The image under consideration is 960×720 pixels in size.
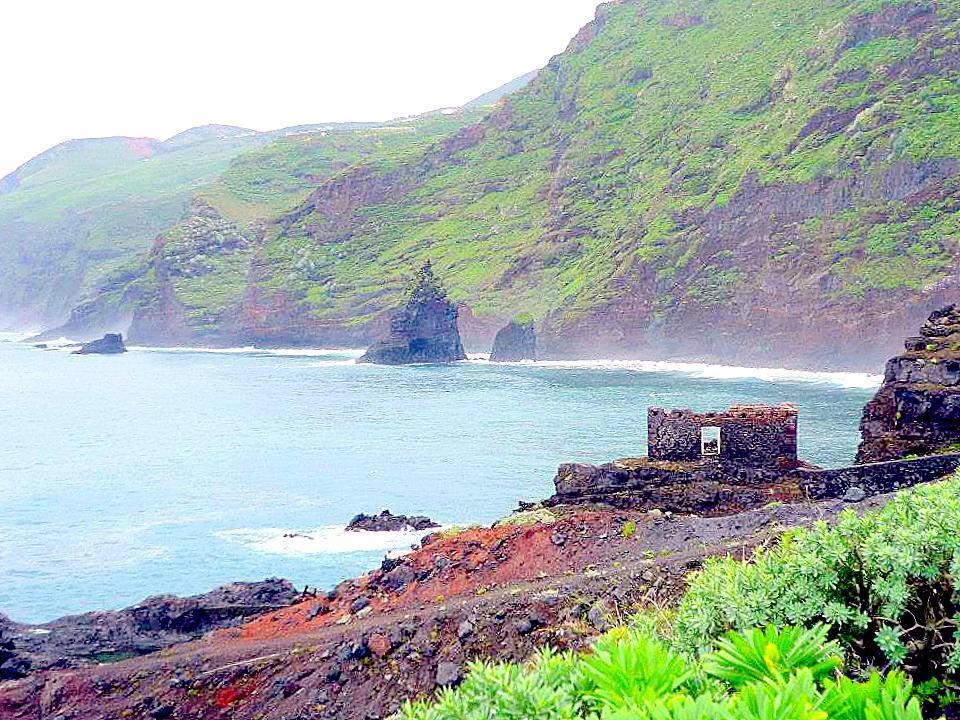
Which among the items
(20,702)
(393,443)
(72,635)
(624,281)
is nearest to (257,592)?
(72,635)

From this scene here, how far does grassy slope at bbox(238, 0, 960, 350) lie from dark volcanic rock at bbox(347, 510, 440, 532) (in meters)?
65.5

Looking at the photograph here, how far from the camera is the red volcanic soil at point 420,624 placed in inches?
615

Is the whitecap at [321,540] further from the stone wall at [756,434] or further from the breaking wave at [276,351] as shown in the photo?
the breaking wave at [276,351]

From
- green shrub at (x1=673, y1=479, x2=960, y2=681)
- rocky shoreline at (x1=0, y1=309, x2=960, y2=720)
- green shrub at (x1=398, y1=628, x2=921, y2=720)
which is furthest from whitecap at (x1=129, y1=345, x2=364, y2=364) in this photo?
green shrub at (x1=398, y1=628, x2=921, y2=720)

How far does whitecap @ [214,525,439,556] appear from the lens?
113ft

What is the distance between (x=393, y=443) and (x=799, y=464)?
35206mm

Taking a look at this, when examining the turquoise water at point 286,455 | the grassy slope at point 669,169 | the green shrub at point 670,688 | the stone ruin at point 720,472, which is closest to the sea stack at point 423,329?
the turquoise water at point 286,455

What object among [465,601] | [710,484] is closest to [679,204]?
[710,484]

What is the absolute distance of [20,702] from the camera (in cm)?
1908

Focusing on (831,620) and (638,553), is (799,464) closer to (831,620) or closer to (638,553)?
(638,553)

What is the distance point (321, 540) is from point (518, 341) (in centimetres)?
8070

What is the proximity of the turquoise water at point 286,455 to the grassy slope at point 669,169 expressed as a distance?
51.2ft

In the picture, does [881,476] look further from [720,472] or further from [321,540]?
[321,540]

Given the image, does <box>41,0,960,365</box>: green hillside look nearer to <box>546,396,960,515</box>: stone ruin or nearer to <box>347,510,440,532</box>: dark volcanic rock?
<box>347,510,440,532</box>: dark volcanic rock
